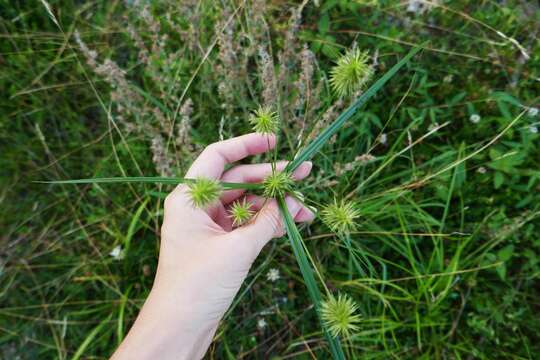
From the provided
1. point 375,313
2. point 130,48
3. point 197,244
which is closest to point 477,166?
point 375,313

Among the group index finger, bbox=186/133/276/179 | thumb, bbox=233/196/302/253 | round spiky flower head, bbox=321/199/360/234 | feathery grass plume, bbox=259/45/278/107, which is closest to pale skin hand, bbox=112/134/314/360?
thumb, bbox=233/196/302/253

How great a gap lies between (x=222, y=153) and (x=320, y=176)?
1.43ft

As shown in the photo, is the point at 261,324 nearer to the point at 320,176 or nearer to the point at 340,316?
the point at 320,176

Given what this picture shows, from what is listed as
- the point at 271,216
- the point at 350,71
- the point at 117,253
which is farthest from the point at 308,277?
the point at 117,253

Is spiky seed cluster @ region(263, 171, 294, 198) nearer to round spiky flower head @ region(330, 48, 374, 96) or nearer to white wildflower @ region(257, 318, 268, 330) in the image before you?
round spiky flower head @ region(330, 48, 374, 96)

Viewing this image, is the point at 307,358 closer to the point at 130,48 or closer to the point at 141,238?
the point at 141,238

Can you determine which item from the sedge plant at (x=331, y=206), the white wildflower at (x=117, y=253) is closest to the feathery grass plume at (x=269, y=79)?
the sedge plant at (x=331, y=206)

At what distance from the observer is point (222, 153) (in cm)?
143

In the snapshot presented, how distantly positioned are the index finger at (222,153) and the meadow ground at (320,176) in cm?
19

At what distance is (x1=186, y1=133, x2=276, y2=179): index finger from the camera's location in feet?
4.54

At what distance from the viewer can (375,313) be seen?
1.90 meters

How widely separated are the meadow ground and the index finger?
0.19 m

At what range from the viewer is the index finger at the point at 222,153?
1.38 metres

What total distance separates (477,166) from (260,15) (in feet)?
4.08
